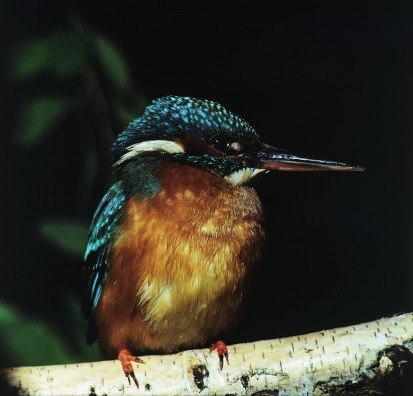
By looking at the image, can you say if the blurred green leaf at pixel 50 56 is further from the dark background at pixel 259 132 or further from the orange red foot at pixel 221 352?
the orange red foot at pixel 221 352

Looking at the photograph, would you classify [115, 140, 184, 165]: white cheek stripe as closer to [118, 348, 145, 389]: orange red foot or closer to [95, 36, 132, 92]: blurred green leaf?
[95, 36, 132, 92]: blurred green leaf

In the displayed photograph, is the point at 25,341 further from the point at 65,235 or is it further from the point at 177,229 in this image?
the point at 177,229

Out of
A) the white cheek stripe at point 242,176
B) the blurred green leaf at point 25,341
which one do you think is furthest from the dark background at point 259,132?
the white cheek stripe at point 242,176

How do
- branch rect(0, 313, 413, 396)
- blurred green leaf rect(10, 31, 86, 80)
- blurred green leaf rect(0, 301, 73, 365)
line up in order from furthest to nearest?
blurred green leaf rect(10, 31, 86, 80) < blurred green leaf rect(0, 301, 73, 365) < branch rect(0, 313, 413, 396)

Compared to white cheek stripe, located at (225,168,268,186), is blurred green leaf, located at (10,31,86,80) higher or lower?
higher

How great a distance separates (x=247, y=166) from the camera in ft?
5.57

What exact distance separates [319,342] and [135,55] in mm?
983

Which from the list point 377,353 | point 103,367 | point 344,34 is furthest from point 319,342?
point 344,34

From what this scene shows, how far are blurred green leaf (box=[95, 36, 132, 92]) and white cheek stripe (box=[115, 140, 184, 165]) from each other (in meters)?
0.18

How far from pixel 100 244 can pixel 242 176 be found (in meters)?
0.39

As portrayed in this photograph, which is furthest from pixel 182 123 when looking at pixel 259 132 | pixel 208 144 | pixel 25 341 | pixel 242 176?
pixel 25 341

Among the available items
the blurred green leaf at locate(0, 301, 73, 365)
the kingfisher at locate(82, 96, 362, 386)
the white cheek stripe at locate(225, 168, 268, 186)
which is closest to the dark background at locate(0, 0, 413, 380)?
the blurred green leaf at locate(0, 301, 73, 365)

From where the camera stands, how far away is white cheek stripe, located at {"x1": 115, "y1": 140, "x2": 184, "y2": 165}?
1.70 metres

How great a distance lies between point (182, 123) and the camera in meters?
1.69
